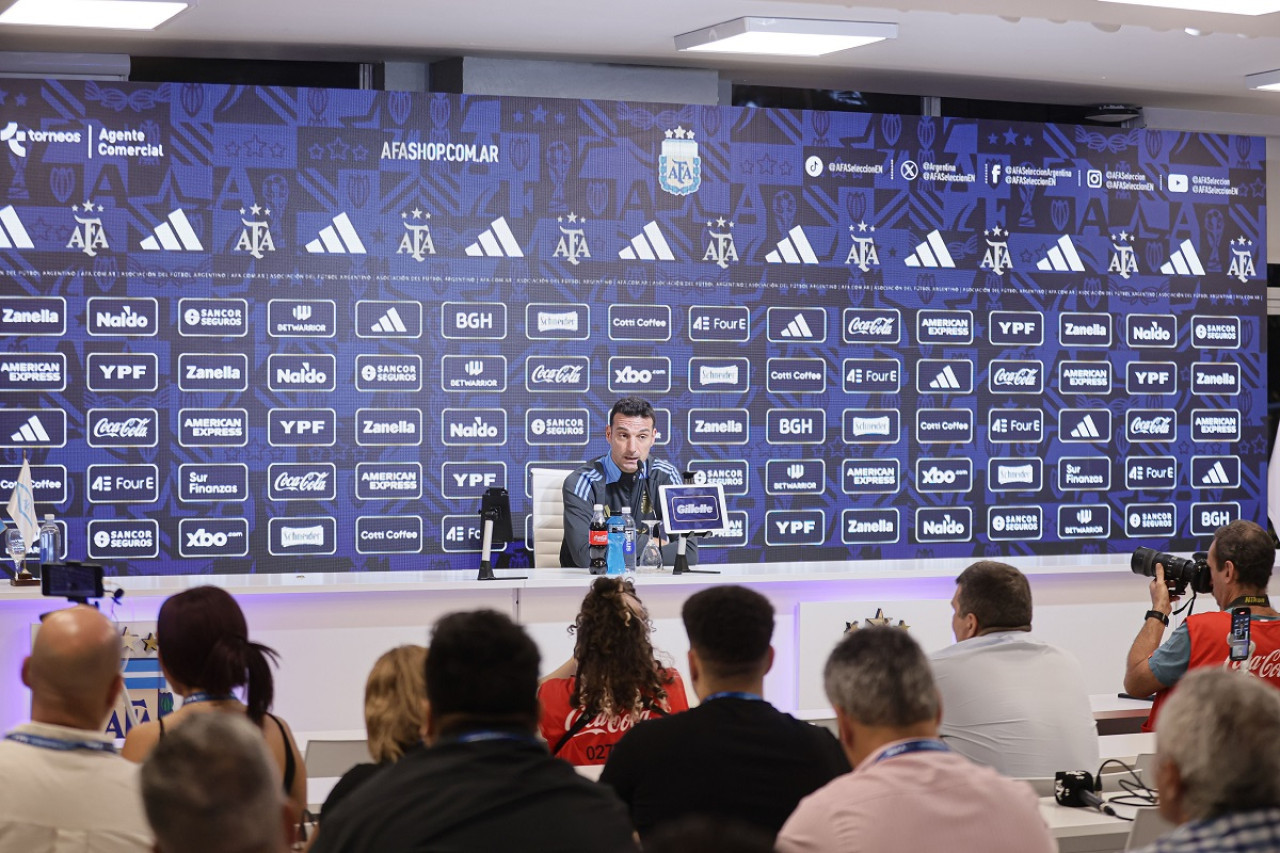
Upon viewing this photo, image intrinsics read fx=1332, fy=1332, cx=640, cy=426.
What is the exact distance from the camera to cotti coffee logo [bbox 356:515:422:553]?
19.8 ft

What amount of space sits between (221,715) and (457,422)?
471 cm

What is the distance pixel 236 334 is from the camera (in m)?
5.87

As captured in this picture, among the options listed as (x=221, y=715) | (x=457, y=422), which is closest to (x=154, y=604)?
(x=457, y=422)

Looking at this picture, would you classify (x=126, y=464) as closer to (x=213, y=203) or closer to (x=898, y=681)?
(x=213, y=203)

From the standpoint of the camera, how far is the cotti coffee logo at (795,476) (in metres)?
6.51

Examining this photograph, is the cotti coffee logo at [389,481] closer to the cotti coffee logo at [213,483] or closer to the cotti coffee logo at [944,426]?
the cotti coffee logo at [213,483]

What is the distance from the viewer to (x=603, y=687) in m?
2.91

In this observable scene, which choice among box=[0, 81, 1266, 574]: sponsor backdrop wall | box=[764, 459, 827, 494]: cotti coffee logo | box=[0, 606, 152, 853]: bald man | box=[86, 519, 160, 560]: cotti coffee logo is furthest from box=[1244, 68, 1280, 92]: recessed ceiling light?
box=[0, 606, 152, 853]: bald man

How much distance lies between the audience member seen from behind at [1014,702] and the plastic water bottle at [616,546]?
6.79 feet

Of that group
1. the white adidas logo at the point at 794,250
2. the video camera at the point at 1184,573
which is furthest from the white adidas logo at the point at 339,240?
the video camera at the point at 1184,573

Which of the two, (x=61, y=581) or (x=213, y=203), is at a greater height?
(x=213, y=203)

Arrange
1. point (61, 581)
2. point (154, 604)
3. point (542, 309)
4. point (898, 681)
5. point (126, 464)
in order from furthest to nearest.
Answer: point (542, 309)
point (126, 464)
point (154, 604)
point (61, 581)
point (898, 681)

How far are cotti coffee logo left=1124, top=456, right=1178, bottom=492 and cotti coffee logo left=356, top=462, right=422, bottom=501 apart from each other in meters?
3.72

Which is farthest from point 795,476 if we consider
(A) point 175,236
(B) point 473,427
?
(A) point 175,236
